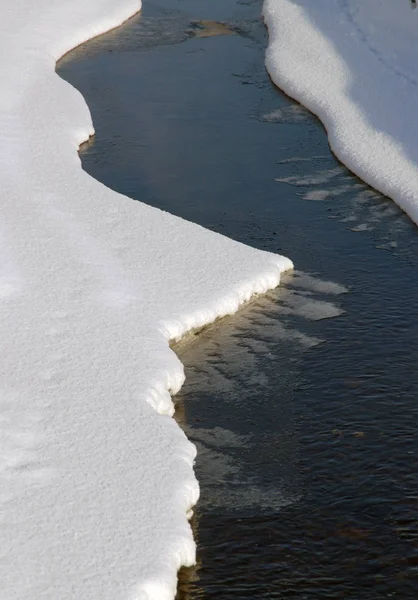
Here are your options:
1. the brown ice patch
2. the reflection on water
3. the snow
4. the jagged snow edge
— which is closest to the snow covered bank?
the brown ice patch

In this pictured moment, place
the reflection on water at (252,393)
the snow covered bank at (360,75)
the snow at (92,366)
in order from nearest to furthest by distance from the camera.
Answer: the snow at (92,366) < the reflection on water at (252,393) < the snow covered bank at (360,75)

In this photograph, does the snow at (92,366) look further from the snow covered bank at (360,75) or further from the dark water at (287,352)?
the snow covered bank at (360,75)

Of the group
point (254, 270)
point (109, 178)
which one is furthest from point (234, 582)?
point (109, 178)

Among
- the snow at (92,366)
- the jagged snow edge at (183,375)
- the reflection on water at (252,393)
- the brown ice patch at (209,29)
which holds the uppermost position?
the brown ice patch at (209,29)

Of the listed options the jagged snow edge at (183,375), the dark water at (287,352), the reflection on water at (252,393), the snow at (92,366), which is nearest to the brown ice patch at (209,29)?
the dark water at (287,352)

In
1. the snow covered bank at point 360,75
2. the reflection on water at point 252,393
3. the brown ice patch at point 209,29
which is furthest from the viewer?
the brown ice patch at point 209,29

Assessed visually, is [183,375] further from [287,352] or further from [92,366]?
[287,352]
